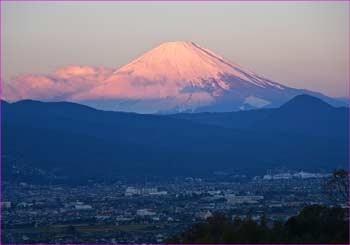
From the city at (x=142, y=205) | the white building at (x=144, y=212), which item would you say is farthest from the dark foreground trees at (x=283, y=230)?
the white building at (x=144, y=212)

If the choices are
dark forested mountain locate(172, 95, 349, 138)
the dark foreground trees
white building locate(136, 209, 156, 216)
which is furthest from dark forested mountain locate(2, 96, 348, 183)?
the dark foreground trees

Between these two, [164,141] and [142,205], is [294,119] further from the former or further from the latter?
[142,205]

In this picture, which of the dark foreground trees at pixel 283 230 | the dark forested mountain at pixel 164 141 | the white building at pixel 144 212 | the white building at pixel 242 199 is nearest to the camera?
the dark foreground trees at pixel 283 230

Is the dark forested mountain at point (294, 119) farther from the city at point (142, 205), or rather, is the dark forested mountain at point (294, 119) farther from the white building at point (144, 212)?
the white building at point (144, 212)

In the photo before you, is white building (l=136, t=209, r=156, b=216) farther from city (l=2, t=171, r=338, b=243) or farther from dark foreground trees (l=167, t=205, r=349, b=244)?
dark foreground trees (l=167, t=205, r=349, b=244)

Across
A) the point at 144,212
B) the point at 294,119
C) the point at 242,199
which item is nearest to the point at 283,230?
the point at 144,212

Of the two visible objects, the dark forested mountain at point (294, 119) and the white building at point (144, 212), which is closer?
the white building at point (144, 212)
